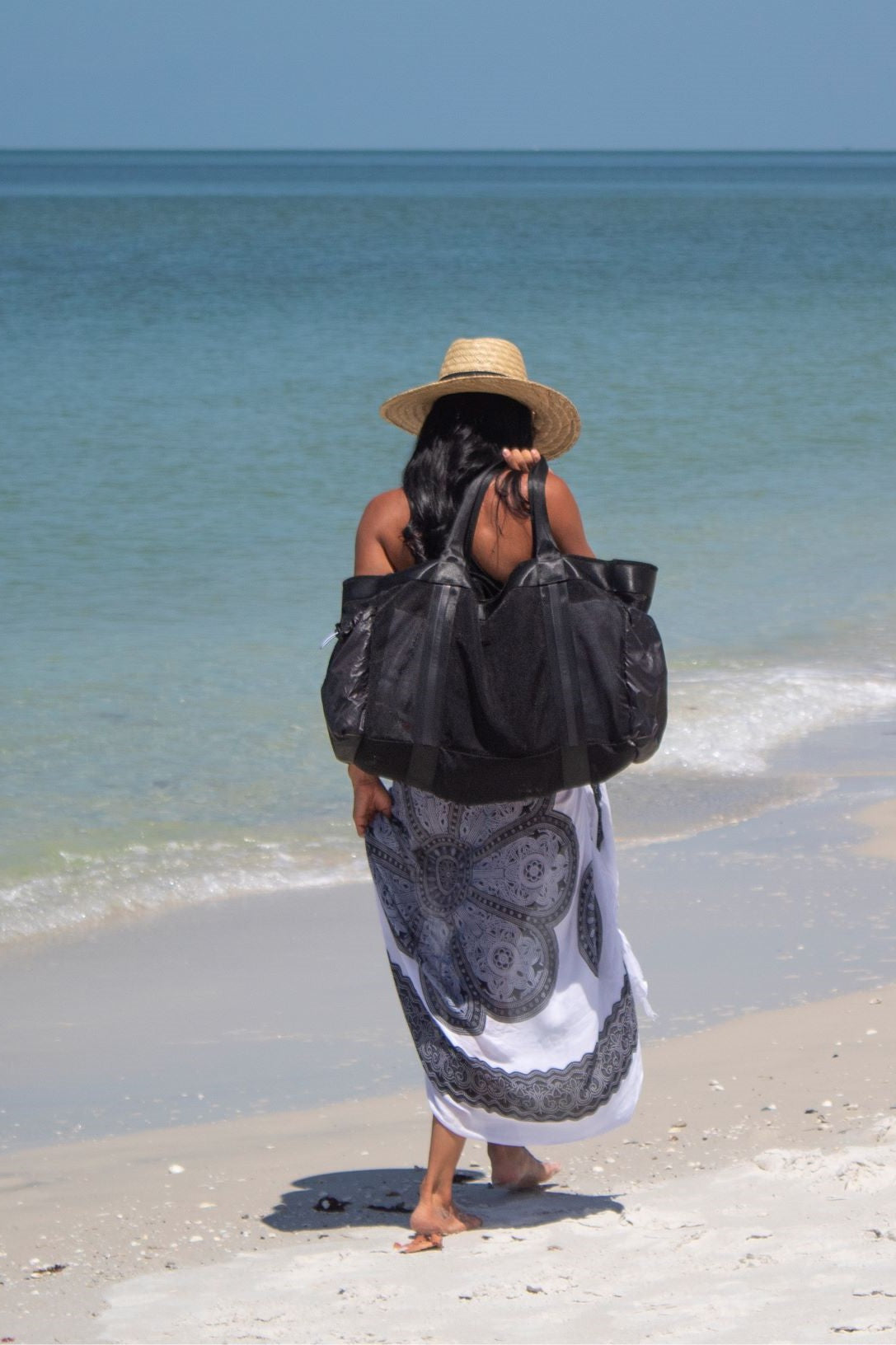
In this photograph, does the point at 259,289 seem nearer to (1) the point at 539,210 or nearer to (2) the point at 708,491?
(2) the point at 708,491

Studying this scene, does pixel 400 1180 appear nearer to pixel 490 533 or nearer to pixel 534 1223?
pixel 534 1223

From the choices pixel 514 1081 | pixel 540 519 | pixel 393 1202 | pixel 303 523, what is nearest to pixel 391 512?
pixel 540 519

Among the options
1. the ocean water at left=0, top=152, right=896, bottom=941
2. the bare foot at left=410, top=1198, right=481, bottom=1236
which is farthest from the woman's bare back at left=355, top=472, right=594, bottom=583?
the ocean water at left=0, top=152, right=896, bottom=941

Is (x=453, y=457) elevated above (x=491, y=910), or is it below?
above

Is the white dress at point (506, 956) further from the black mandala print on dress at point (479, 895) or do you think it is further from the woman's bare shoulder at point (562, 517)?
the woman's bare shoulder at point (562, 517)

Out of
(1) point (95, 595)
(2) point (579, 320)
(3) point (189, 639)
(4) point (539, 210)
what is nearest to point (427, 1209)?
(3) point (189, 639)

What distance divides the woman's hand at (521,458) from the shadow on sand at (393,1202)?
1.30 meters

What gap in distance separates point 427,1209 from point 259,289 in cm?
3033

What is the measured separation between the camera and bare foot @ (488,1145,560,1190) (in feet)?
10.7

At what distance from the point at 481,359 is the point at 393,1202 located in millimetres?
1579

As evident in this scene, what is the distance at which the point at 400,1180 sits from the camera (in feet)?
11.2

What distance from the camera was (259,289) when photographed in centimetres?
3206

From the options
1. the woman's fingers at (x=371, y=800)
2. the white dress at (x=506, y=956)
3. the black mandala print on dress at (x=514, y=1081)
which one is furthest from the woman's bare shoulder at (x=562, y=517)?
the black mandala print on dress at (x=514, y=1081)

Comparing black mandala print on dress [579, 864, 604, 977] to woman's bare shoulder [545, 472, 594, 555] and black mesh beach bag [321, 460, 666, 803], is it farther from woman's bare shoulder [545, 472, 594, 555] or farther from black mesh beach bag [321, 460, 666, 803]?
woman's bare shoulder [545, 472, 594, 555]
